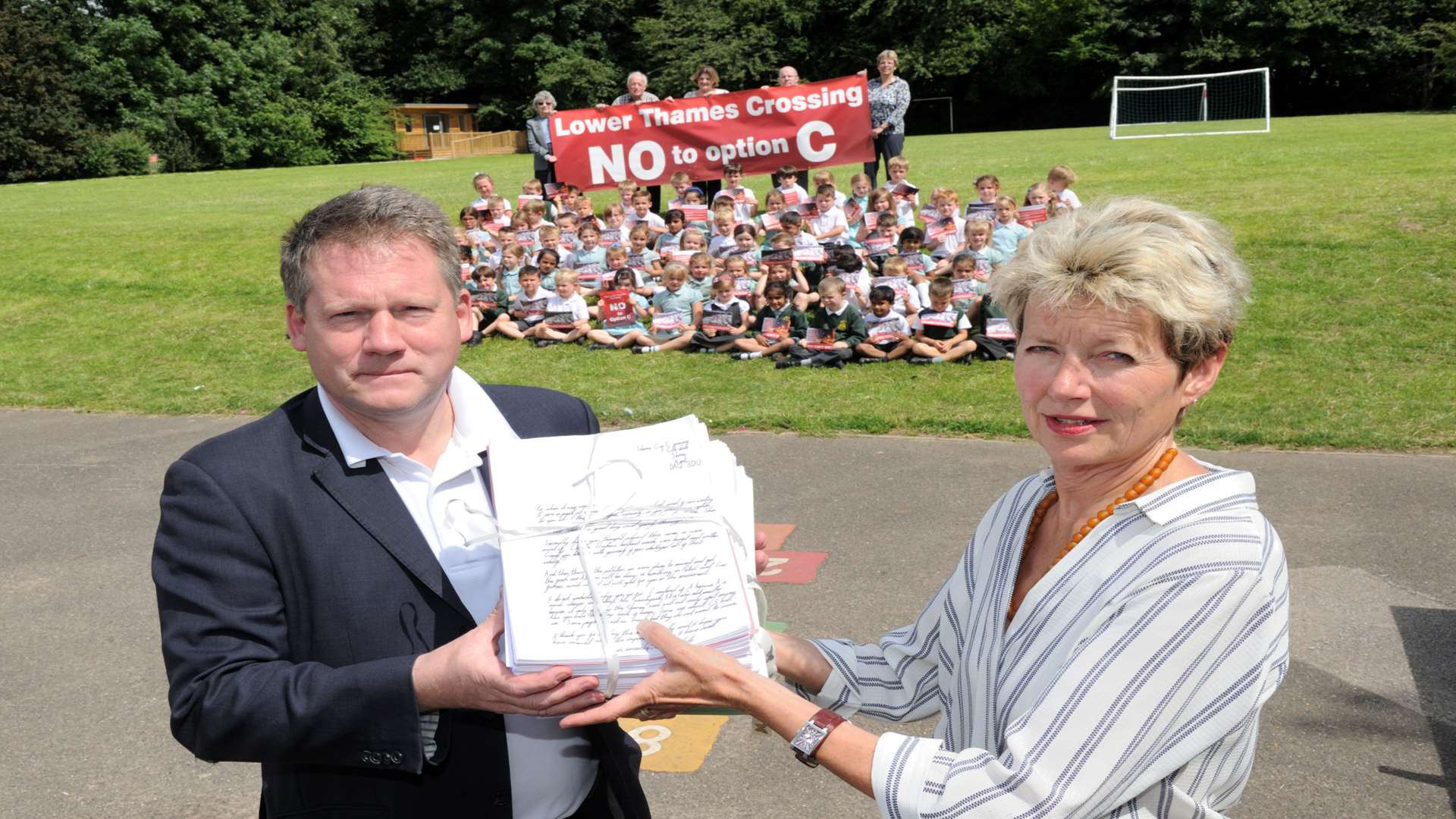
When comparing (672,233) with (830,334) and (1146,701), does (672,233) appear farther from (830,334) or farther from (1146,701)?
(1146,701)

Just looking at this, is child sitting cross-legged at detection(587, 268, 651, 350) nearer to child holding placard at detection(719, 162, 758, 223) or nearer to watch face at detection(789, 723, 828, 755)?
child holding placard at detection(719, 162, 758, 223)

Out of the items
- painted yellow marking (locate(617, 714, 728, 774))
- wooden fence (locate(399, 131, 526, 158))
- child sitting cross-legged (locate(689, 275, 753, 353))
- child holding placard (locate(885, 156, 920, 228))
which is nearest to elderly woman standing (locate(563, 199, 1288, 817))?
painted yellow marking (locate(617, 714, 728, 774))

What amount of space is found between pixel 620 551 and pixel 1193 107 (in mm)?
40067

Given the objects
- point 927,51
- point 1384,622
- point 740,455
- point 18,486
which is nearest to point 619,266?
point 740,455

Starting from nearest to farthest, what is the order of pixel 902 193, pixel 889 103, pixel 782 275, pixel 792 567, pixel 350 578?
pixel 350 578 < pixel 792 567 < pixel 782 275 < pixel 902 193 < pixel 889 103

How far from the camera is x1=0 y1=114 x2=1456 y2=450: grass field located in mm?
9241

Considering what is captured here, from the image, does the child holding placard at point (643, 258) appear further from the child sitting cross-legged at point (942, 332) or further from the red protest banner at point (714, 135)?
the child sitting cross-legged at point (942, 332)

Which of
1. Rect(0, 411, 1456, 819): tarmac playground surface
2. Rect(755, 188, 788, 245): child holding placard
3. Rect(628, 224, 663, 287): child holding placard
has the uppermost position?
Rect(755, 188, 788, 245): child holding placard

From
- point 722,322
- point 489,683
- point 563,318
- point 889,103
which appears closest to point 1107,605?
point 489,683

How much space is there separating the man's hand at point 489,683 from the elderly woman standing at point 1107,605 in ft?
0.19

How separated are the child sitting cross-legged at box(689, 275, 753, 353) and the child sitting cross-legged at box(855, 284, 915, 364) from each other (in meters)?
1.46

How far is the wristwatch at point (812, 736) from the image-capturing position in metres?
2.00

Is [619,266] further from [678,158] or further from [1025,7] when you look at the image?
[1025,7]

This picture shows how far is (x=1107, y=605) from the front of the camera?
1947 millimetres
